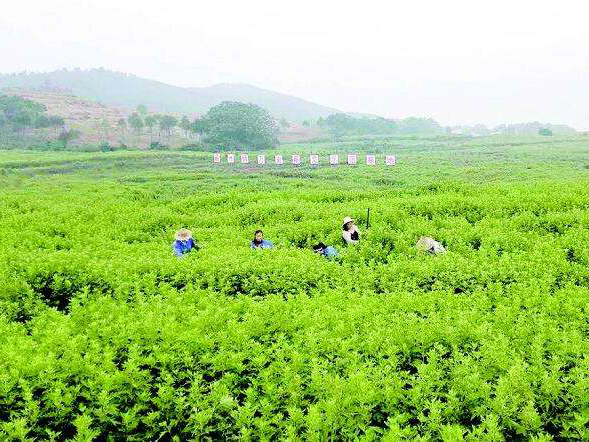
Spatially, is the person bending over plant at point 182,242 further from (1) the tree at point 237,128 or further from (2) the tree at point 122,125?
(2) the tree at point 122,125

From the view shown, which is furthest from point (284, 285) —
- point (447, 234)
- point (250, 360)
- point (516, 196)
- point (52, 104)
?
point (52, 104)

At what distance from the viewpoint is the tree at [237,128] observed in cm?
9256

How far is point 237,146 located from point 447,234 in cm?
8036

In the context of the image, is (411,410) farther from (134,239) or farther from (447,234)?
(134,239)

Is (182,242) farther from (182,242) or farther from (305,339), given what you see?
(305,339)

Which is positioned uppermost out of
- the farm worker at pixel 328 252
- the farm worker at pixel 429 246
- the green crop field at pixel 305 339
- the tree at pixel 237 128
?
the tree at pixel 237 128

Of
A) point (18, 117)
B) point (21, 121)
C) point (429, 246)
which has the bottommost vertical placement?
point (429, 246)

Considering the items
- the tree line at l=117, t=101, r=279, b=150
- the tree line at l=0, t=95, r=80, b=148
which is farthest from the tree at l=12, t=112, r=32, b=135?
the tree line at l=117, t=101, r=279, b=150

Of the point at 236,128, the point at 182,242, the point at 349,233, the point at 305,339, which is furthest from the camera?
the point at 236,128

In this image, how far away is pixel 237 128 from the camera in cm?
9325

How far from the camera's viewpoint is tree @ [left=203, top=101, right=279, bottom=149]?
92.6 m

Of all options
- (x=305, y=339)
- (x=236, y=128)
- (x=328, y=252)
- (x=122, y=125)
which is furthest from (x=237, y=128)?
(x=305, y=339)

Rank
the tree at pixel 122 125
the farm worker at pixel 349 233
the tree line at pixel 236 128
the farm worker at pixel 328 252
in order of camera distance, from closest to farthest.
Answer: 1. the farm worker at pixel 328 252
2. the farm worker at pixel 349 233
3. the tree line at pixel 236 128
4. the tree at pixel 122 125

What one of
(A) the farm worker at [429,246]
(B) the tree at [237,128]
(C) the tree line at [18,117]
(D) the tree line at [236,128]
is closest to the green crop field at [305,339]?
(A) the farm worker at [429,246]
